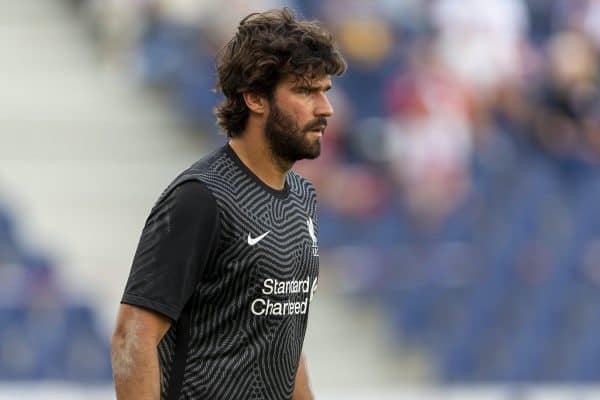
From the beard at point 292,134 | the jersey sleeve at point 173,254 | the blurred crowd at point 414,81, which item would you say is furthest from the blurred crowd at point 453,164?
the jersey sleeve at point 173,254

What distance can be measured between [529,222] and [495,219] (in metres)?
0.22

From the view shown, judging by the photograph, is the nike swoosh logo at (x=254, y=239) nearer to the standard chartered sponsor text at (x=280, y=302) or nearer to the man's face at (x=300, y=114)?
the standard chartered sponsor text at (x=280, y=302)

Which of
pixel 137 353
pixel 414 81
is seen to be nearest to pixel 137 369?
pixel 137 353

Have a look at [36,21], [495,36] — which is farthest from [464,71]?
[36,21]

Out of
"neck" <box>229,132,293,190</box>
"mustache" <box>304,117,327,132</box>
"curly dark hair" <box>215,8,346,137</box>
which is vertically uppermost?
"curly dark hair" <box>215,8,346,137</box>

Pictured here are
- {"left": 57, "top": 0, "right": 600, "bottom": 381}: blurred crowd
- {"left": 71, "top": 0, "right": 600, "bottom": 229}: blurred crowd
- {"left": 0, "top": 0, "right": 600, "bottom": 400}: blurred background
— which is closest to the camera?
{"left": 0, "top": 0, "right": 600, "bottom": 400}: blurred background

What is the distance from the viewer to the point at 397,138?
932cm

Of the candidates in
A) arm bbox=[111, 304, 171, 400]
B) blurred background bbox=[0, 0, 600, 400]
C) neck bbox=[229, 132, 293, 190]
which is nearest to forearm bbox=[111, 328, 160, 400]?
arm bbox=[111, 304, 171, 400]

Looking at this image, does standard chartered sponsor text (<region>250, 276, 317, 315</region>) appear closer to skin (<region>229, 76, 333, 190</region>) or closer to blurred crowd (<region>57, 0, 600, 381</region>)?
skin (<region>229, 76, 333, 190</region>)

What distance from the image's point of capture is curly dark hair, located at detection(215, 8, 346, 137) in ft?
10.9

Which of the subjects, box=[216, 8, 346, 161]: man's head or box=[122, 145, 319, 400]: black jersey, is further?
box=[216, 8, 346, 161]: man's head

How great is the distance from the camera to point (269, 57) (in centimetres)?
332

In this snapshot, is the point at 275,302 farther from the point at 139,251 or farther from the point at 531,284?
the point at 531,284

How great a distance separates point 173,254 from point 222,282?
153 mm
